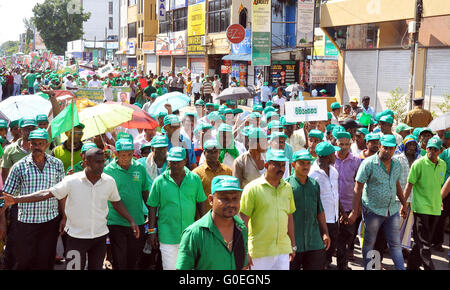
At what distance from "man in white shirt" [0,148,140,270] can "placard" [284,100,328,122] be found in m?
4.37

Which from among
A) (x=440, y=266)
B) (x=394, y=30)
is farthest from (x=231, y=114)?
(x=394, y=30)

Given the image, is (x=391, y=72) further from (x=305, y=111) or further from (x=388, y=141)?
(x=388, y=141)

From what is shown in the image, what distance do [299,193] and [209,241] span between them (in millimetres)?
1846

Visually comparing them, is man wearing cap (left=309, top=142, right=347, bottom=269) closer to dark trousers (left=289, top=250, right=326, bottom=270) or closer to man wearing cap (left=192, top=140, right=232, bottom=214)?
dark trousers (left=289, top=250, right=326, bottom=270)

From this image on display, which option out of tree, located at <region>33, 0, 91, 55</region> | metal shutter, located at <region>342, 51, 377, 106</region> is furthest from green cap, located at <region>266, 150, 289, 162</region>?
tree, located at <region>33, 0, 91, 55</region>

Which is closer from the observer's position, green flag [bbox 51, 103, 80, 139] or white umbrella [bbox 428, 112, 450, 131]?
green flag [bbox 51, 103, 80, 139]

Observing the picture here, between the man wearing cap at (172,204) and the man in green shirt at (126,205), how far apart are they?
348mm

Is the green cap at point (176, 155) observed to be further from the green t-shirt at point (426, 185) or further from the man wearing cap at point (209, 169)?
the green t-shirt at point (426, 185)

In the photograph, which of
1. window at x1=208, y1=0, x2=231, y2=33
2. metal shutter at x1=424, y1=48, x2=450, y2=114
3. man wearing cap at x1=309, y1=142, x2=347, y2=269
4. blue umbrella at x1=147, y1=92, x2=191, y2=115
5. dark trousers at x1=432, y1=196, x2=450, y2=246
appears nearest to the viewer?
man wearing cap at x1=309, y1=142, x2=347, y2=269

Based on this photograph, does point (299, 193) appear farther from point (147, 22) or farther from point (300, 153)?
point (147, 22)

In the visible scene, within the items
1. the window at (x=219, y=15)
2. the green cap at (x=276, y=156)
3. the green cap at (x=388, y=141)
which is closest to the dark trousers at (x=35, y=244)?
the green cap at (x=276, y=156)

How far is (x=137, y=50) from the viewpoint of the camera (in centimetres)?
6009

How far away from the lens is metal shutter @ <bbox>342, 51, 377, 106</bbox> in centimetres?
2156

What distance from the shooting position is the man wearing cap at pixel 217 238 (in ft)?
13.0
